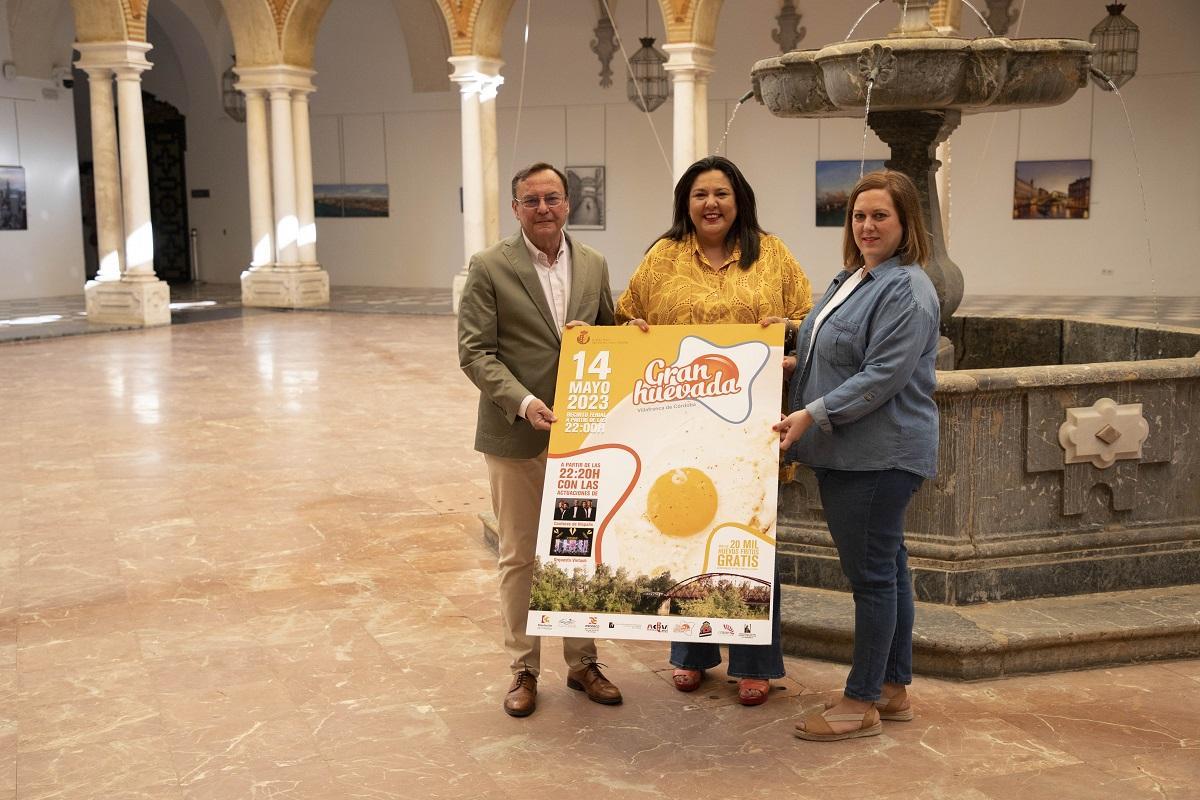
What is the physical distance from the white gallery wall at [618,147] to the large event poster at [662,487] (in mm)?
15821

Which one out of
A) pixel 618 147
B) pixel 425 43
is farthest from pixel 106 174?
pixel 618 147

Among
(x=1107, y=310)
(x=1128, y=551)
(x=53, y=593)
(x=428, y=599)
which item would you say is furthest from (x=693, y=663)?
(x=1107, y=310)

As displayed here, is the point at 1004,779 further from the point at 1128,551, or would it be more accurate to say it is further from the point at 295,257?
the point at 295,257

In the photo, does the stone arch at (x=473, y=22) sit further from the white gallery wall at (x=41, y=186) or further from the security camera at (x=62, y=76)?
the white gallery wall at (x=41, y=186)

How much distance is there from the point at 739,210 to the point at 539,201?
62 centimetres

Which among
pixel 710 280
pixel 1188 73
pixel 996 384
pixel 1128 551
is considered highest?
pixel 1188 73

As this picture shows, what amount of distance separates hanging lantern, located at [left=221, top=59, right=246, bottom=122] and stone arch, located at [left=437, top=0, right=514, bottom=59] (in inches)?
260

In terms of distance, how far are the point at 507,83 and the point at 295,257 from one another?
5927 millimetres

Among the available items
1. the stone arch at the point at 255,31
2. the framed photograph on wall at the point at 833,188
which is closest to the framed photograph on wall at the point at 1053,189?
the framed photograph on wall at the point at 833,188

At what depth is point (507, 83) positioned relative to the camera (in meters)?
23.3

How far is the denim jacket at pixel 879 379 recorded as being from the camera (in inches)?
139

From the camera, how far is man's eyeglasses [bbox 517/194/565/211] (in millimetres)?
3863

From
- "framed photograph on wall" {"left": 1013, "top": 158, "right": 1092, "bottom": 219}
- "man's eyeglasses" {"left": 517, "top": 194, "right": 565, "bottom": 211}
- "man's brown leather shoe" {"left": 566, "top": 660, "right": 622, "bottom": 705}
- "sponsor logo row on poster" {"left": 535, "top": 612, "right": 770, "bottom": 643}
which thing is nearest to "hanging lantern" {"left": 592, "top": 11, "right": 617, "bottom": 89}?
"framed photograph on wall" {"left": 1013, "top": 158, "right": 1092, "bottom": 219}

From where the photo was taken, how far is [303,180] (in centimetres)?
1983
